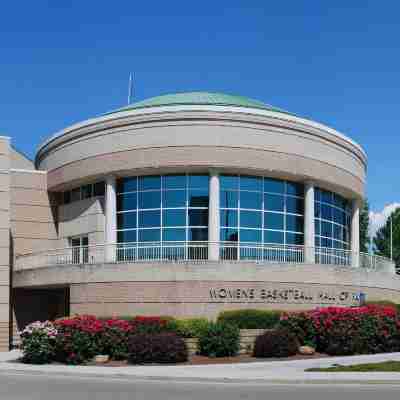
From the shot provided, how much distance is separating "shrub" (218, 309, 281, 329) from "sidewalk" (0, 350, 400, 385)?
3.99m

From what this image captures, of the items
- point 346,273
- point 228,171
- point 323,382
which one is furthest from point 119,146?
point 323,382

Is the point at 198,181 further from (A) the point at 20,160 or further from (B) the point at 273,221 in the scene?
(A) the point at 20,160

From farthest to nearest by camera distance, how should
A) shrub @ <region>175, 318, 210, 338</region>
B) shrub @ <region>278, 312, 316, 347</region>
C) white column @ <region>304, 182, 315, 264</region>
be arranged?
white column @ <region>304, 182, 315, 264</region> < shrub @ <region>278, 312, 316, 347</region> < shrub @ <region>175, 318, 210, 338</region>

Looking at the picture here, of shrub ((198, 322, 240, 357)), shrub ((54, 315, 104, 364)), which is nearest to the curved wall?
shrub ((198, 322, 240, 357))

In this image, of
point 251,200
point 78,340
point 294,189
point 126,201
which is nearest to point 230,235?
point 251,200

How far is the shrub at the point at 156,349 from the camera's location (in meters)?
22.6

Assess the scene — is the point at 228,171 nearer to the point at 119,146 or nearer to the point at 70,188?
the point at 119,146

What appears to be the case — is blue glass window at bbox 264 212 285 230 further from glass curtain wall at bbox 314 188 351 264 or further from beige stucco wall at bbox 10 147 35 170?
beige stucco wall at bbox 10 147 35 170

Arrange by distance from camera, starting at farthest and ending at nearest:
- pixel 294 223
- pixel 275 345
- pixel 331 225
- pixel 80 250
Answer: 1. pixel 331 225
2. pixel 294 223
3. pixel 80 250
4. pixel 275 345

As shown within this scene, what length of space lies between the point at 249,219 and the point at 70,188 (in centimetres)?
975

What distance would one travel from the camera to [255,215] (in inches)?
1308

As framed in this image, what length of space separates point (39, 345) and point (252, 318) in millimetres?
8151

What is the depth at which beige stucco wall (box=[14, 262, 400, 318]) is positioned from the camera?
28906 mm

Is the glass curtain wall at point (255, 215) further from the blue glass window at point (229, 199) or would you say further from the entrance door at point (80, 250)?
the entrance door at point (80, 250)
